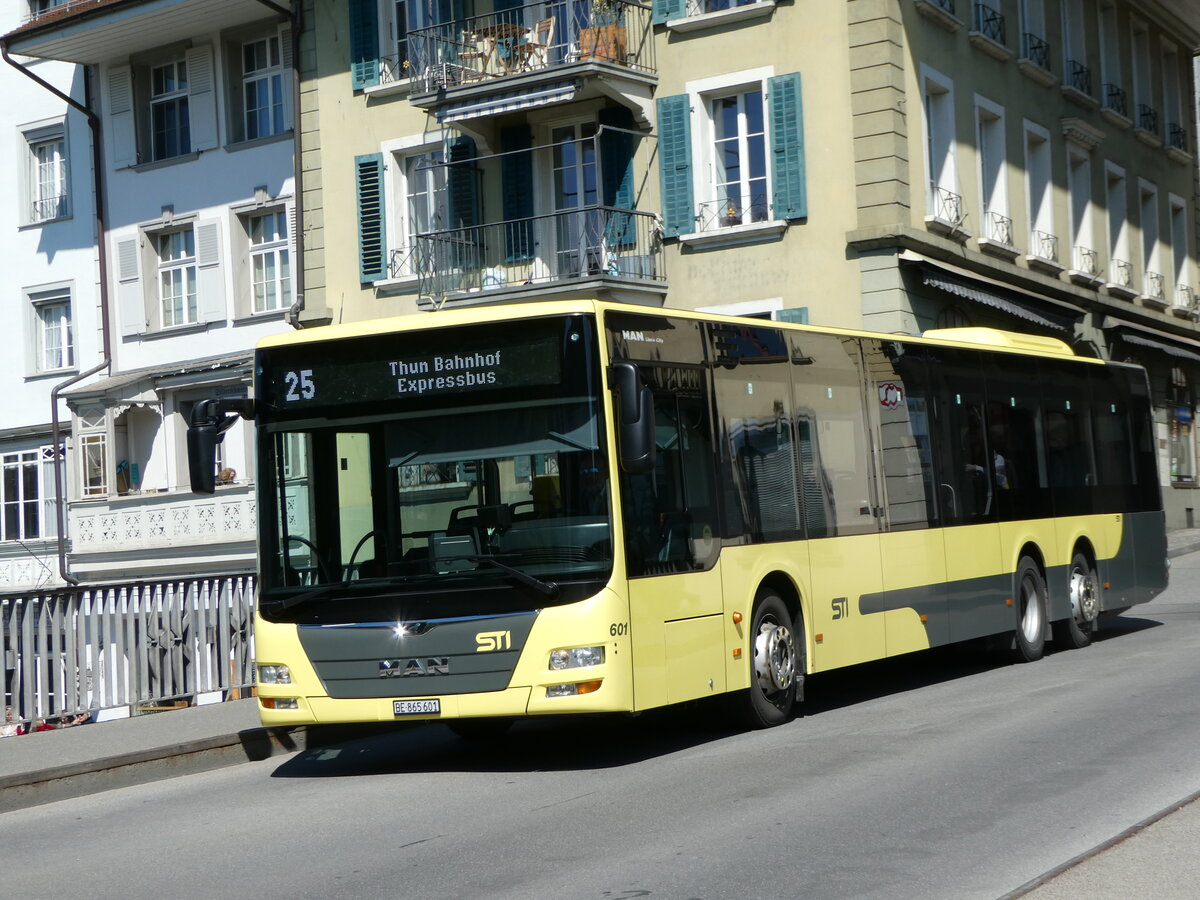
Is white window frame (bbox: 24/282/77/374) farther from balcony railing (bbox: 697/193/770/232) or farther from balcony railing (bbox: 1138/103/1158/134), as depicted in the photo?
balcony railing (bbox: 1138/103/1158/134)

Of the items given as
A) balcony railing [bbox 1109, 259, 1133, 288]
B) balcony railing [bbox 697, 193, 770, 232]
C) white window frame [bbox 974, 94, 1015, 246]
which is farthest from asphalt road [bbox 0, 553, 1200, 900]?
balcony railing [bbox 1109, 259, 1133, 288]

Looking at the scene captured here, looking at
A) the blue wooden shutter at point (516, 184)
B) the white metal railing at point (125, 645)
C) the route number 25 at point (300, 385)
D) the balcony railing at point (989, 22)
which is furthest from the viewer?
the balcony railing at point (989, 22)

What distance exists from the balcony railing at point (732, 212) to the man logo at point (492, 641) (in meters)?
16.0

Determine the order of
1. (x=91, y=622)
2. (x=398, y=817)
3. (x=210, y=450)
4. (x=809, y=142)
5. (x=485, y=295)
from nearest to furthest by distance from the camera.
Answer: (x=398, y=817)
(x=210, y=450)
(x=91, y=622)
(x=809, y=142)
(x=485, y=295)

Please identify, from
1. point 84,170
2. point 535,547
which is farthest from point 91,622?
point 84,170

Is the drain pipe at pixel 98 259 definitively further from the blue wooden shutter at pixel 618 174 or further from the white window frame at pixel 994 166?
the white window frame at pixel 994 166

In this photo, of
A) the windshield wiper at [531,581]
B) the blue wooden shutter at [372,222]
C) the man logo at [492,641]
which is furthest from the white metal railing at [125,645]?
the blue wooden shutter at [372,222]

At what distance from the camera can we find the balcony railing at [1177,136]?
37.8 m

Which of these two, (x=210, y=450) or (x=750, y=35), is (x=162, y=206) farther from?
(x=210, y=450)

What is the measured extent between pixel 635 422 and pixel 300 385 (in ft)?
7.61

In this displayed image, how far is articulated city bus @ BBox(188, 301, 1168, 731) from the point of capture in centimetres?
1001

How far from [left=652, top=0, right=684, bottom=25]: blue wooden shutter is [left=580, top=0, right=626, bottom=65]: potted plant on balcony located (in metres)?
0.52

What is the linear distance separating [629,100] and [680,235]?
7.18ft

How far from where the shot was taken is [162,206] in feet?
108
